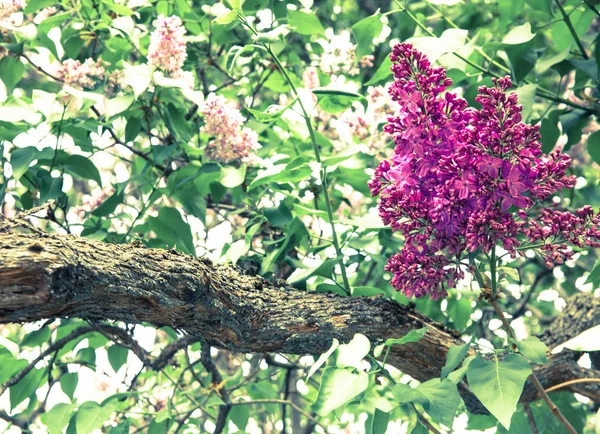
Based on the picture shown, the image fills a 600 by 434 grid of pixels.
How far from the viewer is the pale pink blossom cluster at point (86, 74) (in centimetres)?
165

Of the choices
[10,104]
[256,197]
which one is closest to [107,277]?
[10,104]

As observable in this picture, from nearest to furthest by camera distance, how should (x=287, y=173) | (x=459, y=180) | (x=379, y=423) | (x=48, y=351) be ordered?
(x=459, y=180)
(x=379, y=423)
(x=287, y=173)
(x=48, y=351)

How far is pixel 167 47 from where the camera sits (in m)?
1.54

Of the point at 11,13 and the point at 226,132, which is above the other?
the point at 11,13

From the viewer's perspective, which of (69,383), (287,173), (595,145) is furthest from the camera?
(69,383)

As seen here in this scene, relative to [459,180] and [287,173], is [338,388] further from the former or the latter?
[287,173]

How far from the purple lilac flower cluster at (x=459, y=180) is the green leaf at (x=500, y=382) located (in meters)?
0.13

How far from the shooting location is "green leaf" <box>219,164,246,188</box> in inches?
58.4

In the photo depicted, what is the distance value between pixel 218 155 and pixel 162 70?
0.71 ft

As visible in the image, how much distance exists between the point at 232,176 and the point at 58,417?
604 millimetres

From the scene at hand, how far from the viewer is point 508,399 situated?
3.31ft

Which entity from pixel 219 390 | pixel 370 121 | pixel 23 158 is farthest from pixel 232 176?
pixel 219 390

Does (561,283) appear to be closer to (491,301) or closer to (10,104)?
(491,301)

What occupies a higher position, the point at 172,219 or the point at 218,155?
the point at 218,155
